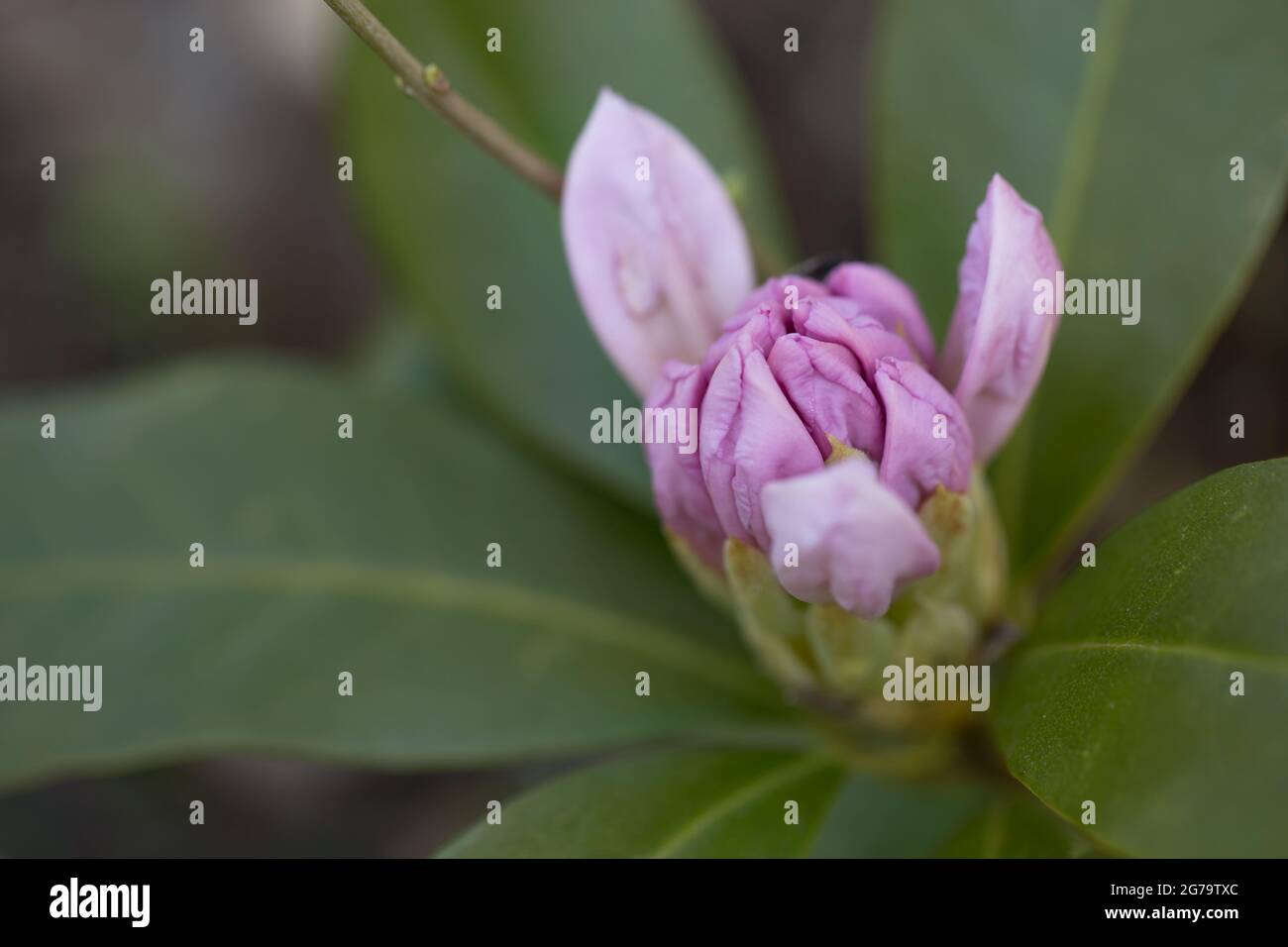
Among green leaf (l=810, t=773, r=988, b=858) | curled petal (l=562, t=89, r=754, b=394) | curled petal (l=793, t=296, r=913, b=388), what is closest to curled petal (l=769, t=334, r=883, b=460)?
curled petal (l=793, t=296, r=913, b=388)

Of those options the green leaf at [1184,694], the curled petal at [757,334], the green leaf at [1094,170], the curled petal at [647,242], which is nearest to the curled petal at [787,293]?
the curled petal at [757,334]

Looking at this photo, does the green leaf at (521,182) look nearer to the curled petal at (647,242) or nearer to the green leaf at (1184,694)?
the curled petal at (647,242)

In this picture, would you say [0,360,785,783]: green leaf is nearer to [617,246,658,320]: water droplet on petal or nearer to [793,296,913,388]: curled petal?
[617,246,658,320]: water droplet on petal

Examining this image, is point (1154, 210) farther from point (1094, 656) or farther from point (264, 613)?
point (264, 613)

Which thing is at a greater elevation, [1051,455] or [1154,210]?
[1154,210]
